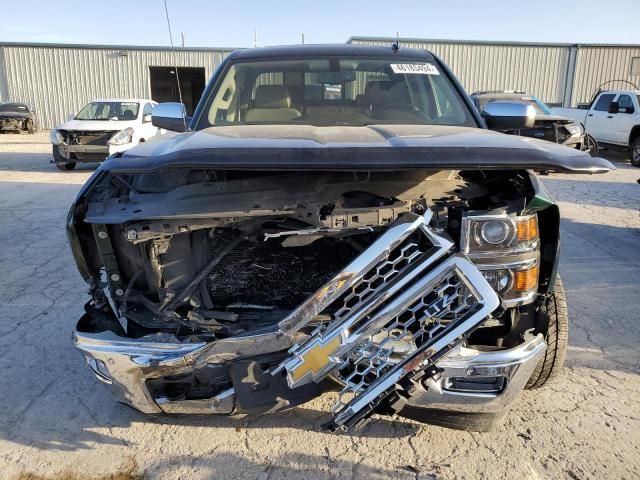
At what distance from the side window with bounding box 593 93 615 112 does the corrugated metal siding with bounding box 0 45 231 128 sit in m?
16.0

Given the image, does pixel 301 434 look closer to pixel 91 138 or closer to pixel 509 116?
pixel 509 116

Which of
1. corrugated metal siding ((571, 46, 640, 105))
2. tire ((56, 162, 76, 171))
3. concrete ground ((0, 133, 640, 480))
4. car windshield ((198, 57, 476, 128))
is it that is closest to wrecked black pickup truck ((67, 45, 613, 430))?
concrete ground ((0, 133, 640, 480))

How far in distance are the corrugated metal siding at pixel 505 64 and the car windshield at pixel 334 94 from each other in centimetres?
2081

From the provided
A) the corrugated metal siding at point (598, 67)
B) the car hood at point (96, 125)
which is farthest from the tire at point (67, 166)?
the corrugated metal siding at point (598, 67)

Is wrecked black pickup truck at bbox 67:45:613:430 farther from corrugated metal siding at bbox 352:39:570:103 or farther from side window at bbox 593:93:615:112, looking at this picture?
corrugated metal siding at bbox 352:39:570:103

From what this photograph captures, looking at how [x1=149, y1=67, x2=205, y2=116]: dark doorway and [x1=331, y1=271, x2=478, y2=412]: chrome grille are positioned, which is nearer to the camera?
[x1=331, y1=271, x2=478, y2=412]: chrome grille

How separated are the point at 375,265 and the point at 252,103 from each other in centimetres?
220

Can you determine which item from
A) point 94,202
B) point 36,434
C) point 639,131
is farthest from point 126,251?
point 639,131

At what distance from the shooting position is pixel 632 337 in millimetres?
3463

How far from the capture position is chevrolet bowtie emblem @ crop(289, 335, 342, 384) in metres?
1.87

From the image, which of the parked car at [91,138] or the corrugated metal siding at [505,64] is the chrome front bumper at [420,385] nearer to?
the parked car at [91,138]

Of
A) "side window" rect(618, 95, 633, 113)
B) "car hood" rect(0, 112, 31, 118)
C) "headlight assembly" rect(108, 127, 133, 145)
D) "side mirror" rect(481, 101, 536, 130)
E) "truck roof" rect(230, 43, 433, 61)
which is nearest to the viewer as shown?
"side mirror" rect(481, 101, 536, 130)

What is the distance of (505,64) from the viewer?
910 inches

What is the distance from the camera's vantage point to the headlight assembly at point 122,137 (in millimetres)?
10938
